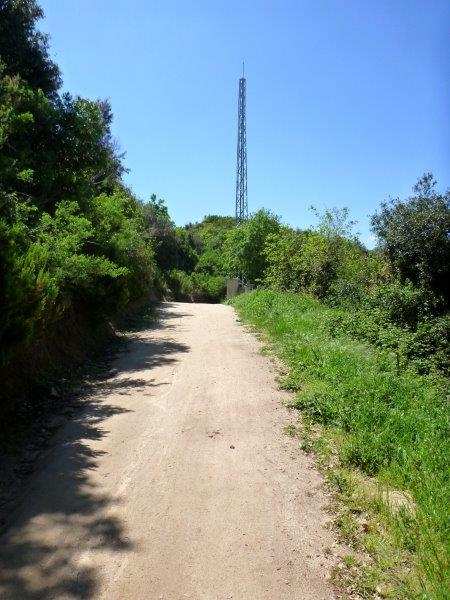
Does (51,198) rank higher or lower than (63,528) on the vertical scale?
higher

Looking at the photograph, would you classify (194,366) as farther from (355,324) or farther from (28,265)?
(355,324)

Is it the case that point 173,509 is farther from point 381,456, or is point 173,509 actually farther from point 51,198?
point 51,198

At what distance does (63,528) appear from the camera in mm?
3848

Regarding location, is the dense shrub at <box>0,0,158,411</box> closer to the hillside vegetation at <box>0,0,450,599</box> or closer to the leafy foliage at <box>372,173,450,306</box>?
the hillside vegetation at <box>0,0,450,599</box>

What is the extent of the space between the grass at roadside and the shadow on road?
1.97m

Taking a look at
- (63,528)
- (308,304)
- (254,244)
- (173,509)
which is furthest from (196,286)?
(63,528)

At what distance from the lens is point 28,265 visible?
595 centimetres

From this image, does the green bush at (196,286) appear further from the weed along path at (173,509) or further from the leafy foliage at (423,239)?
the weed along path at (173,509)

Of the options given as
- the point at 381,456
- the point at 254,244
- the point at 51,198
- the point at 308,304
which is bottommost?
the point at 381,456

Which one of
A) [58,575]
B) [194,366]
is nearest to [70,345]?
[194,366]

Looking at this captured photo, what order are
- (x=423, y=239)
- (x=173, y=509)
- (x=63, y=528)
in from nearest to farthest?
(x=63, y=528) → (x=173, y=509) → (x=423, y=239)

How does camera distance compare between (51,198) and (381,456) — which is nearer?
(381,456)

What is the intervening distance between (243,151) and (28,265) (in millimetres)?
29000

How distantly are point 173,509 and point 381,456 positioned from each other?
2307 millimetres
